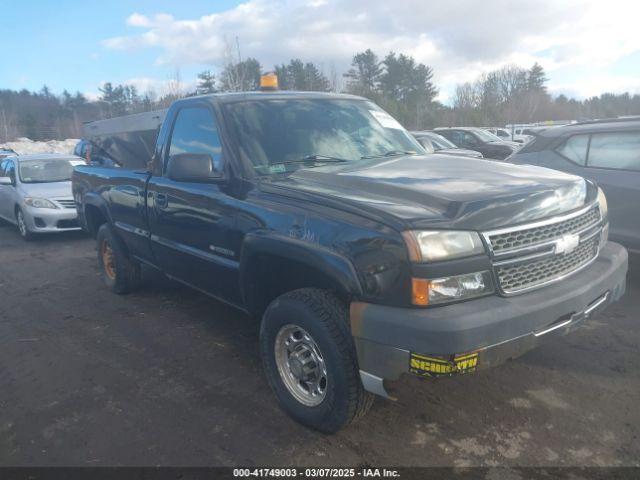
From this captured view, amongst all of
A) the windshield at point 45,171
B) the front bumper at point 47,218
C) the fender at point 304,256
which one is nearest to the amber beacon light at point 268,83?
the fender at point 304,256

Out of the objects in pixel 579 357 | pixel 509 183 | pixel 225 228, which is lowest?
pixel 579 357

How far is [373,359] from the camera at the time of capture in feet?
8.62

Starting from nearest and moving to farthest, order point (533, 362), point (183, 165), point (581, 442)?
point (581, 442)
point (183, 165)
point (533, 362)

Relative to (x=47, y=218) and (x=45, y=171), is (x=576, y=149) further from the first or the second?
(x=45, y=171)

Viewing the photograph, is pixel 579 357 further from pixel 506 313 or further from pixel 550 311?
pixel 506 313

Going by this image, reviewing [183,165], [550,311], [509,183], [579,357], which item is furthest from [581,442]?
[183,165]

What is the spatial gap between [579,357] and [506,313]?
1825 mm

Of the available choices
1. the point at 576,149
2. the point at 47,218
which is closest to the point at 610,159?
the point at 576,149

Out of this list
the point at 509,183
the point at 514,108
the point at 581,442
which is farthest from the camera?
the point at 514,108

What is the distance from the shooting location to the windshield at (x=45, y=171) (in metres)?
10.1

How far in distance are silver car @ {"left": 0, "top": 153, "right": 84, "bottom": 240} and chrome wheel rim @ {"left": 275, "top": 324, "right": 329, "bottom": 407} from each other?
7187 mm

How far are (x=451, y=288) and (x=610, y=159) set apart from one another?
3944 mm

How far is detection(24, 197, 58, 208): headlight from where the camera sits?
30.8 ft

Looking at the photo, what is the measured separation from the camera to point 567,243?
118 inches
